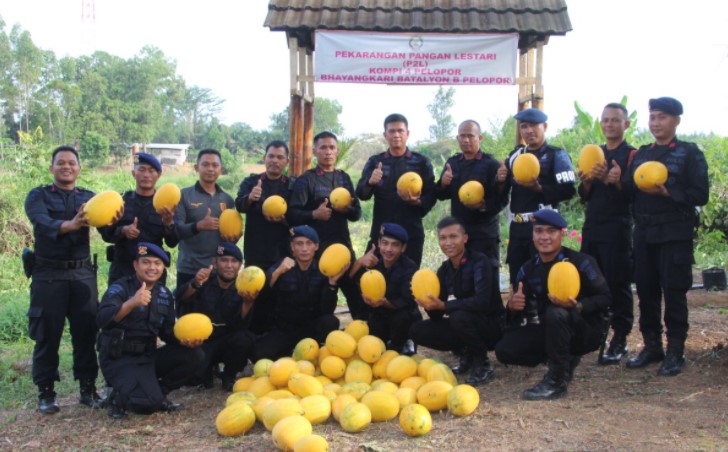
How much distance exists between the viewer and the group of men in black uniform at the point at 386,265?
16.7ft

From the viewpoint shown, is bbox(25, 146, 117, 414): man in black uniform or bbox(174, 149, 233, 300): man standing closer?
bbox(25, 146, 117, 414): man in black uniform

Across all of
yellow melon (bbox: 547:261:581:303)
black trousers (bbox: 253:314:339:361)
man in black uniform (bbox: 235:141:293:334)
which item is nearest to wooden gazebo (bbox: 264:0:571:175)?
man in black uniform (bbox: 235:141:293:334)

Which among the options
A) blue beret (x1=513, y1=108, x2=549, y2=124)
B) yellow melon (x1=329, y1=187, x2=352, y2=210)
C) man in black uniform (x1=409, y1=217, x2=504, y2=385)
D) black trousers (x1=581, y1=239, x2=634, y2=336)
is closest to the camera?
man in black uniform (x1=409, y1=217, x2=504, y2=385)

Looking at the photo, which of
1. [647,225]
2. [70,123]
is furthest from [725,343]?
[70,123]

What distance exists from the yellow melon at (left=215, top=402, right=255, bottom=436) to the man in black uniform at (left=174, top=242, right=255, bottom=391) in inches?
45.5

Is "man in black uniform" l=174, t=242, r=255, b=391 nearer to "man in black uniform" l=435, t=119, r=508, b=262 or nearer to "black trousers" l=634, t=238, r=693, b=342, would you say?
"man in black uniform" l=435, t=119, r=508, b=262

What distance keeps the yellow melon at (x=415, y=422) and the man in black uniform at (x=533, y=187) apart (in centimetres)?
188

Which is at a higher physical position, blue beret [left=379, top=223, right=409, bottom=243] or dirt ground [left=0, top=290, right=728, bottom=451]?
blue beret [left=379, top=223, right=409, bottom=243]

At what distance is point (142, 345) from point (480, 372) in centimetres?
280

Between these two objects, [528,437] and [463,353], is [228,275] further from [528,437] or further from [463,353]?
[528,437]

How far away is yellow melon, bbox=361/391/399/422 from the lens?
4.50 m

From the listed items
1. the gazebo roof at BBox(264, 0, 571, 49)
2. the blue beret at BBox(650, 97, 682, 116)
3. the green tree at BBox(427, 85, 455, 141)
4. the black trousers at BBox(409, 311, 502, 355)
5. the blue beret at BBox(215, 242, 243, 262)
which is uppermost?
the green tree at BBox(427, 85, 455, 141)

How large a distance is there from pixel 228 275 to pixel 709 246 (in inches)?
353

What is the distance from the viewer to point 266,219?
6.37 metres
